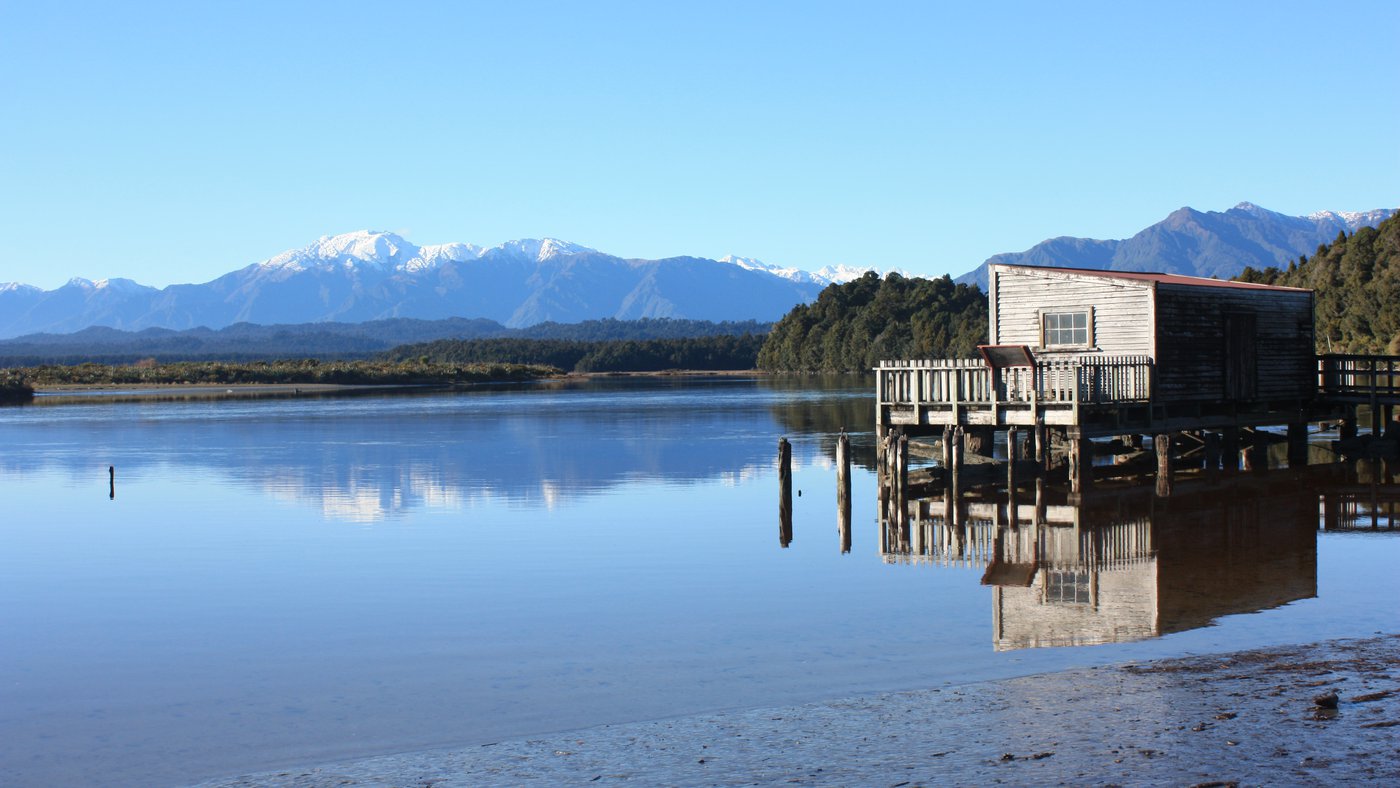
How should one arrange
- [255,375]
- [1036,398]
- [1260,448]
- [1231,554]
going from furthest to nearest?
[255,375] < [1260,448] < [1036,398] < [1231,554]

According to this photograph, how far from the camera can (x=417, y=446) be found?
55469 millimetres

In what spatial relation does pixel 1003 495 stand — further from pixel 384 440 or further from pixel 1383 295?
pixel 1383 295

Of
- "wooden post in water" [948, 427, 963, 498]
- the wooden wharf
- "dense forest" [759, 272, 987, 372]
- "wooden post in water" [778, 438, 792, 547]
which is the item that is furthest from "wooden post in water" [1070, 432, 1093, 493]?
"dense forest" [759, 272, 987, 372]

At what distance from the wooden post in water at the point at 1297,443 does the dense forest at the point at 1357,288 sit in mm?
31512

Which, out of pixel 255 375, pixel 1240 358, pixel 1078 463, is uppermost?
pixel 1240 358

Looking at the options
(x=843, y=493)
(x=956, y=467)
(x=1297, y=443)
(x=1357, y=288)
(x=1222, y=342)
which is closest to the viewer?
(x=843, y=493)

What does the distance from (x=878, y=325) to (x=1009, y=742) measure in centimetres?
16534

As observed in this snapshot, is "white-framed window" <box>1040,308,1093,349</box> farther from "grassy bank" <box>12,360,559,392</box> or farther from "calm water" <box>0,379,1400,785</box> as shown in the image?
"grassy bank" <box>12,360,559,392</box>

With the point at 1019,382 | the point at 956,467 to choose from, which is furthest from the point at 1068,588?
the point at 1019,382

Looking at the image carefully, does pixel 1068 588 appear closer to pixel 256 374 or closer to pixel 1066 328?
pixel 1066 328

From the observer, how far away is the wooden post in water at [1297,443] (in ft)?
131

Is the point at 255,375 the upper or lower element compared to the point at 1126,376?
lower

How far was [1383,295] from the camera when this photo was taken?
82.1 m

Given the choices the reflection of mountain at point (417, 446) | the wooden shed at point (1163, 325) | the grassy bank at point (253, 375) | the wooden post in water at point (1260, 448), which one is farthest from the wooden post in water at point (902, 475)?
the grassy bank at point (253, 375)
